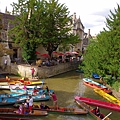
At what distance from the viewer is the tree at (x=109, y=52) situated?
980 inches

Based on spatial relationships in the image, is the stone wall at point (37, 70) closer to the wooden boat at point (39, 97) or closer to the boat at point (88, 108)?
the wooden boat at point (39, 97)

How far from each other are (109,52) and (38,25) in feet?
41.7

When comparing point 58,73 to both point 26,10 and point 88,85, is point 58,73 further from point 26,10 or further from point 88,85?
point 26,10

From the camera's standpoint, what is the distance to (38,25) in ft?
109

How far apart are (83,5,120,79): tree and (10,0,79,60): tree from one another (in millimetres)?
9479

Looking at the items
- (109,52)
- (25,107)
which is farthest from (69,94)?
(25,107)

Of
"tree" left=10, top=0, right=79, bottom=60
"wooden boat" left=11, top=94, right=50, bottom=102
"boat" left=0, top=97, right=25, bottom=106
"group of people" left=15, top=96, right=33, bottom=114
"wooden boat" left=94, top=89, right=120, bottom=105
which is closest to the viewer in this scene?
"group of people" left=15, top=96, right=33, bottom=114

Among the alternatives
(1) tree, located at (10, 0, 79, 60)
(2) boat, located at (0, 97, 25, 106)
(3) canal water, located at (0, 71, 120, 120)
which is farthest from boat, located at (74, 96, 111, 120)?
(1) tree, located at (10, 0, 79, 60)

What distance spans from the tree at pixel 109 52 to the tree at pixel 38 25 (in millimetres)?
9479

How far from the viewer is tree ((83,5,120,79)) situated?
81.7 ft

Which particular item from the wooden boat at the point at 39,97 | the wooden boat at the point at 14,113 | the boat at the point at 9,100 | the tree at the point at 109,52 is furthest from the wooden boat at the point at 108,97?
the boat at the point at 9,100

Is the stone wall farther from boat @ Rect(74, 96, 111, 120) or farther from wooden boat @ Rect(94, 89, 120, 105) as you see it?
boat @ Rect(74, 96, 111, 120)

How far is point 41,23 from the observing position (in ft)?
109

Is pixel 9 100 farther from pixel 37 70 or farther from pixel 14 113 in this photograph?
pixel 37 70
